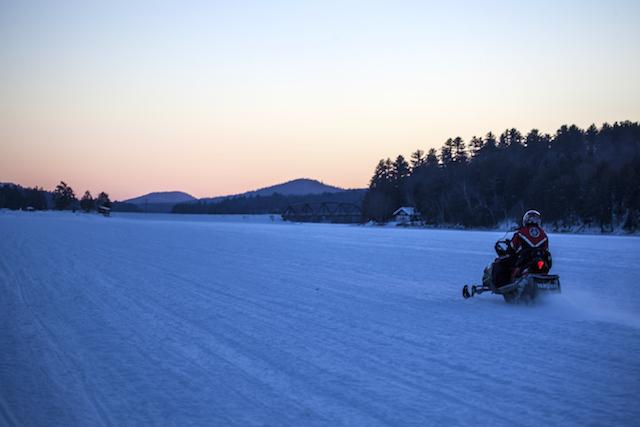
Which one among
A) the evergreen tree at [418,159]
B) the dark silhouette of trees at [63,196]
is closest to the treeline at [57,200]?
the dark silhouette of trees at [63,196]

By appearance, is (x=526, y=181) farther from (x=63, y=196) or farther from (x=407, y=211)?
(x=63, y=196)

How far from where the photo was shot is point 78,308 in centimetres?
828

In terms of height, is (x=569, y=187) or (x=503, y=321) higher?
(x=569, y=187)

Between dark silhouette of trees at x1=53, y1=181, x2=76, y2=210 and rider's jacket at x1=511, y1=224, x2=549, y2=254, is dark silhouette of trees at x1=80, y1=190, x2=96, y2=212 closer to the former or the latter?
dark silhouette of trees at x1=53, y1=181, x2=76, y2=210

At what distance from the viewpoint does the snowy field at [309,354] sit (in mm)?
4047

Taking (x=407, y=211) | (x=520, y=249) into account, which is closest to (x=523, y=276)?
(x=520, y=249)

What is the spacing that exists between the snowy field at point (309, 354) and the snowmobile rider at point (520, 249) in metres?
0.63

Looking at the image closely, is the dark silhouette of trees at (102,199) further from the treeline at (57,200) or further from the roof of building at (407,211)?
the roof of building at (407,211)

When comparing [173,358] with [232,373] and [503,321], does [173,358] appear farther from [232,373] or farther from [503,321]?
[503,321]

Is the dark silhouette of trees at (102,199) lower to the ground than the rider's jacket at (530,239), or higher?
higher

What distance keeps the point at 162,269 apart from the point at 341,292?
5.89 meters

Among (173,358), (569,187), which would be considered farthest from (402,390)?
(569,187)

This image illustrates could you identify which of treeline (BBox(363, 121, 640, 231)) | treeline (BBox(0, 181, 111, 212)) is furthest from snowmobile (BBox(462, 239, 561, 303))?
treeline (BBox(0, 181, 111, 212))

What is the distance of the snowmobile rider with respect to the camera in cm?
873
